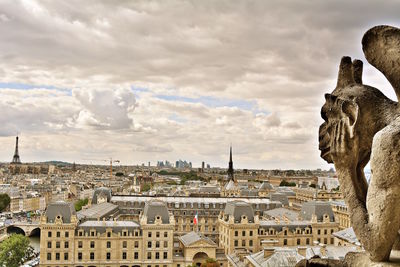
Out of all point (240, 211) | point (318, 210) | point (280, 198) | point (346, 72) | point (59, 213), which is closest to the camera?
point (346, 72)

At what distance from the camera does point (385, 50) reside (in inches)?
267

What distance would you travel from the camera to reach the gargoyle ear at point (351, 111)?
6.92 m

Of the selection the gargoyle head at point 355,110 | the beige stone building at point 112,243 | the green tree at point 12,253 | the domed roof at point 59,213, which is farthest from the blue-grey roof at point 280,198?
the gargoyle head at point 355,110

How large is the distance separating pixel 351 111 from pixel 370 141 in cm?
53

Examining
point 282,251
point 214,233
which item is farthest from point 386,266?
point 214,233

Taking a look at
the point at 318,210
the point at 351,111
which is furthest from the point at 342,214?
the point at 351,111

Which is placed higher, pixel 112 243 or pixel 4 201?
pixel 4 201

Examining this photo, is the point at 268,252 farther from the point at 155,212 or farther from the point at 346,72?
the point at 346,72

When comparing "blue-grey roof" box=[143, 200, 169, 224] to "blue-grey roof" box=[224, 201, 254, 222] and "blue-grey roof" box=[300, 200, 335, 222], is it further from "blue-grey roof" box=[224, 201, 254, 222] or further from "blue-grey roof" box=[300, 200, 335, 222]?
"blue-grey roof" box=[300, 200, 335, 222]

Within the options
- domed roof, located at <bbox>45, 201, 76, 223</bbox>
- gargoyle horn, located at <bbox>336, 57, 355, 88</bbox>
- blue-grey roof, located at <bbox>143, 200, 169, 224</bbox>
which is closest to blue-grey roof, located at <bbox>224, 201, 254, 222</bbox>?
blue-grey roof, located at <bbox>143, 200, 169, 224</bbox>

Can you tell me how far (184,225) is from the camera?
314 feet

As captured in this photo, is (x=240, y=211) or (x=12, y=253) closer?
(x=12, y=253)

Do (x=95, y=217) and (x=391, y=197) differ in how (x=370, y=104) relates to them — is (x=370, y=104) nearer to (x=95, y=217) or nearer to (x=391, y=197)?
(x=391, y=197)


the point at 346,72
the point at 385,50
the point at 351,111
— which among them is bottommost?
the point at 351,111
